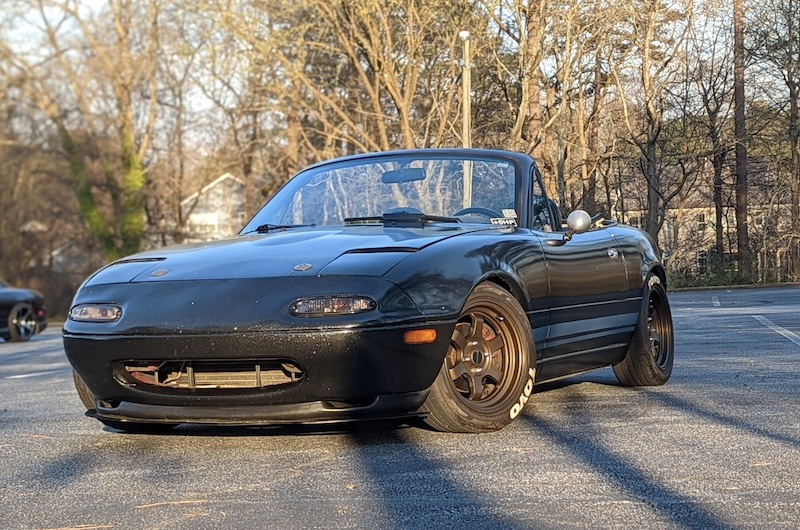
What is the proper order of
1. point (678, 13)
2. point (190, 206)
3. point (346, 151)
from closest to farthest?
1. point (678, 13)
2. point (346, 151)
3. point (190, 206)

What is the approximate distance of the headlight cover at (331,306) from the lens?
4422 mm

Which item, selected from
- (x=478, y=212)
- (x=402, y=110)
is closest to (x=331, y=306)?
(x=478, y=212)

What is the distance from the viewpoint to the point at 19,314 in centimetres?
2038

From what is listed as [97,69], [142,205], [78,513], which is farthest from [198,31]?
[78,513]

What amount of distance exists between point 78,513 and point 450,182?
309cm

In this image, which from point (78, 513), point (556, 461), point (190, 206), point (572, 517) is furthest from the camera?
point (190, 206)

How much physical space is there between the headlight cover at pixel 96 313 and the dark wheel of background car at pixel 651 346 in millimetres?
3115

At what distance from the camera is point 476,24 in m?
27.5

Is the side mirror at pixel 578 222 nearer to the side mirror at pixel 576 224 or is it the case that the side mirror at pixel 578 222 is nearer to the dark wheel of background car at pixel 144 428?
the side mirror at pixel 576 224

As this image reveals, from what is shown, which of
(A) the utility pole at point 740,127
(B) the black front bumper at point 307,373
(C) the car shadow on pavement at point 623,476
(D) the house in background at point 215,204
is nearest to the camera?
(C) the car shadow on pavement at point 623,476

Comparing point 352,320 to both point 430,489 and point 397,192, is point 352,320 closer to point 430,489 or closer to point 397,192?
point 430,489

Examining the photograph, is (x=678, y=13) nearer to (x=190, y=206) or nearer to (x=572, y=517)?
(x=190, y=206)

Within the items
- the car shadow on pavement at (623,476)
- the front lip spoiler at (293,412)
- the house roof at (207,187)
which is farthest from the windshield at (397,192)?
the house roof at (207,187)

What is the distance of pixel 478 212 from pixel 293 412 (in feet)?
6.13
